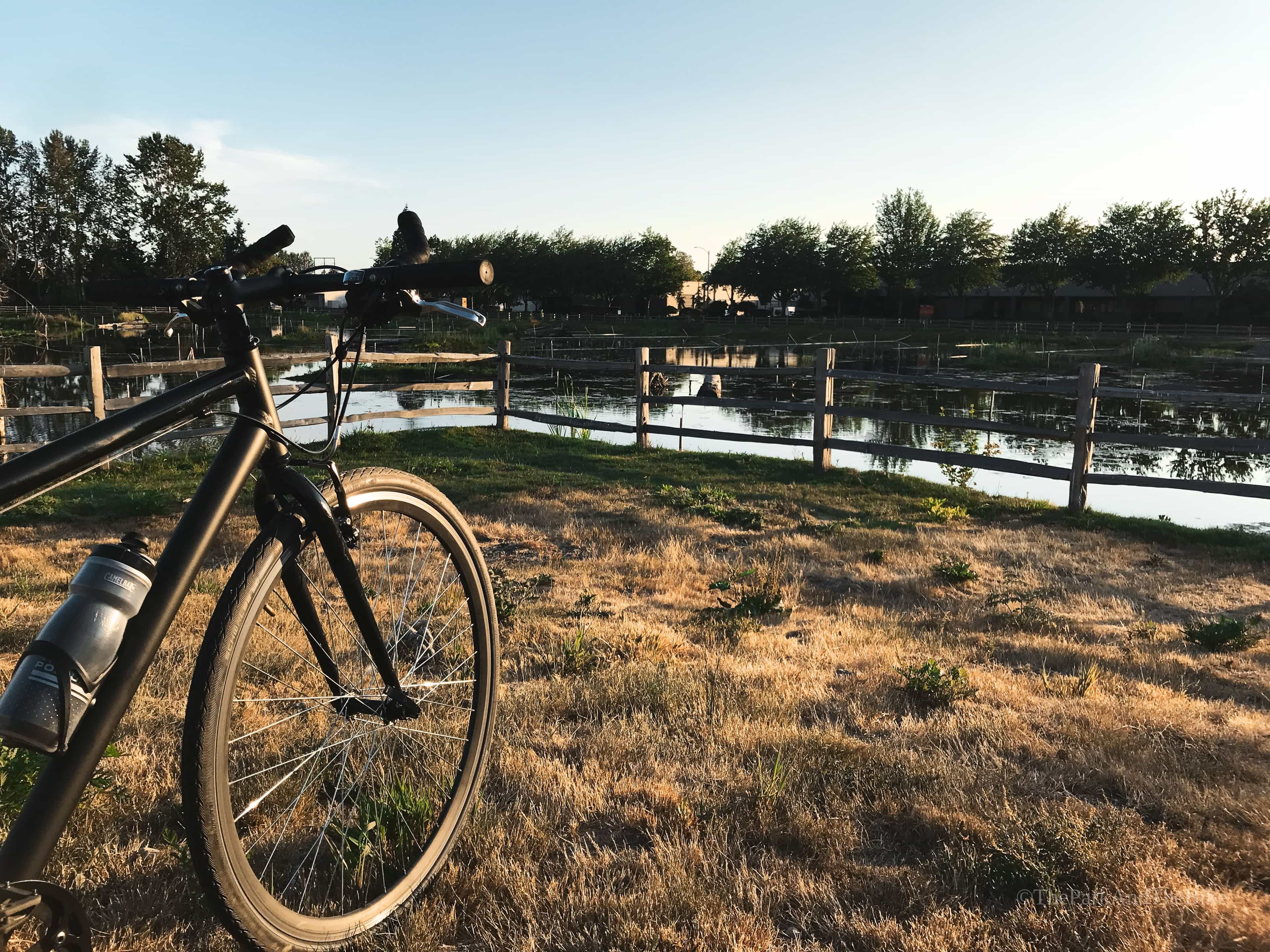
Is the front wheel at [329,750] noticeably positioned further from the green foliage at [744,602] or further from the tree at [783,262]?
the tree at [783,262]

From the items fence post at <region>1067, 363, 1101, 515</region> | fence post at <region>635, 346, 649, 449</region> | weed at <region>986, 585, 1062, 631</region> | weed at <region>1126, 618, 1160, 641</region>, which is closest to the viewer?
weed at <region>1126, 618, 1160, 641</region>

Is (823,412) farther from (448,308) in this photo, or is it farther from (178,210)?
(178,210)

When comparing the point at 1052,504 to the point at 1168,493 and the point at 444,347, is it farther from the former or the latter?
the point at 444,347

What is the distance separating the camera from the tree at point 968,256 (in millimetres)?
75250

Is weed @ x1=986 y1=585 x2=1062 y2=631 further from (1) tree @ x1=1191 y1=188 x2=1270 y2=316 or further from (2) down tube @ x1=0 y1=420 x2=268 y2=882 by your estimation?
(1) tree @ x1=1191 y1=188 x2=1270 y2=316

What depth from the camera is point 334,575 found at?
6.87 ft

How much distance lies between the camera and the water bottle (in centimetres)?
137

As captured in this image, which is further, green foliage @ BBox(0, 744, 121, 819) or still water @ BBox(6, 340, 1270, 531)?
still water @ BBox(6, 340, 1270, 531)

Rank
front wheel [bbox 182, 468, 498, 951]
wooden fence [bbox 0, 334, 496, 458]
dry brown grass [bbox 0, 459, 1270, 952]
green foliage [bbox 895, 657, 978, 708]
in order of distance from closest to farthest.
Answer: front wheel [bbox 182, 468, 498, 951] < dry brown grass [bbox 0, 459, 1270, 952] < green foliage [bbox 895, 657, 978, 708] < wooden fence [bbox 0, 334, 496, 458]

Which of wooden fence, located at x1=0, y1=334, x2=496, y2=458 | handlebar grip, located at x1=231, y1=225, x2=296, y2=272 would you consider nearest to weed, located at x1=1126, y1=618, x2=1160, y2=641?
handlebar grip, located at x1=231, y1=225, x2=296, y2=272

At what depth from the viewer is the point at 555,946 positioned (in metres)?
2.13

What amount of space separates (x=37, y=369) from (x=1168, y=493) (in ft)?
49.5

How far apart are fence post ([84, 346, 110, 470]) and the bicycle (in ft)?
26.7

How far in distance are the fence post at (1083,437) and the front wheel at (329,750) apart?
7.30 meters
